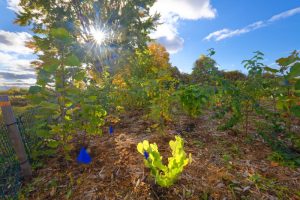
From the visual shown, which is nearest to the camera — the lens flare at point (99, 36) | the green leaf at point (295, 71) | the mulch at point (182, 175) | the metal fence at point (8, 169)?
the mulch at point (182, 175)

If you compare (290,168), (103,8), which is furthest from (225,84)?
(103,8)

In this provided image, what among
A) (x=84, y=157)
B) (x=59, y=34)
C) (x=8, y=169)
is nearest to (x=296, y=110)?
(x=84, y=157)

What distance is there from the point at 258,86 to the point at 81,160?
2.77 metres

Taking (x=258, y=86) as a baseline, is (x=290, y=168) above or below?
below

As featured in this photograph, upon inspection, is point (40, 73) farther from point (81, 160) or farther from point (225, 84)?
point (225, 84)

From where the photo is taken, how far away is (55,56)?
2.52 metres

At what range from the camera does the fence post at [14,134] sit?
2.67 m

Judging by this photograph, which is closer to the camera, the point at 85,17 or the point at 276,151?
the point at 276,151

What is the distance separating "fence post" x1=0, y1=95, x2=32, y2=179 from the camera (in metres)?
2.67

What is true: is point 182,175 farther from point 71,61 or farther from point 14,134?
point 14,134

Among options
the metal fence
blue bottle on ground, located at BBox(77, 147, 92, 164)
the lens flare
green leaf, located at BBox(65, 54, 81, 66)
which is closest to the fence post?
the metal fence

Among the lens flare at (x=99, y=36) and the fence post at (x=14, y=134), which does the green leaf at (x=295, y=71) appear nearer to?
the fence post at (x=14, y=134)

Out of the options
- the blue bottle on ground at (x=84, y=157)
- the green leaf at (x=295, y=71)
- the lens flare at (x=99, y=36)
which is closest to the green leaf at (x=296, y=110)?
the green leaf at (x=295, y=71)

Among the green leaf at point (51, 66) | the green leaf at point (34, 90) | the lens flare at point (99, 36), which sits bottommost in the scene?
the green leaf at point (34, 90)
